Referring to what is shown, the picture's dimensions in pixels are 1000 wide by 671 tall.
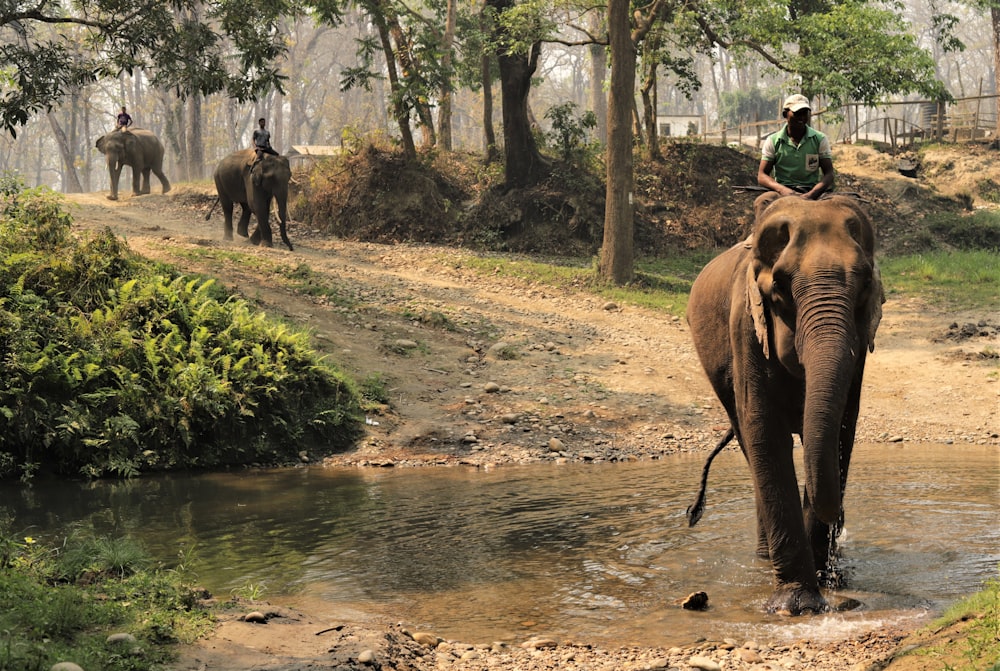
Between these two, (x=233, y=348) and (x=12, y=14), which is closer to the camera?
(x=233, y=348)

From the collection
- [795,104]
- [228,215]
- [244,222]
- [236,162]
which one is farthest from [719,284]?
→ [228,215]

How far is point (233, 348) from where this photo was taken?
44.4 ft

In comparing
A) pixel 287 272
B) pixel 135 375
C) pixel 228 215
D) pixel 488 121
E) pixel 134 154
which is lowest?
pixel 135 375

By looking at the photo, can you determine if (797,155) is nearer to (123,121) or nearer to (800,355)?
(800,355)

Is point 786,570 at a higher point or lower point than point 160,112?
lower

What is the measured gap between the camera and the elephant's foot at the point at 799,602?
679 cm

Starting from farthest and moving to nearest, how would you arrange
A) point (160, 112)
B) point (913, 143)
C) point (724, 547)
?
point (160, 112), point (913, 143), point (724, 547)

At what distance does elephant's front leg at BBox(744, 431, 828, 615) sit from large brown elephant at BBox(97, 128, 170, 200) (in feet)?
88.7

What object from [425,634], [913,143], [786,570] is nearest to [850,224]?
[786,570]

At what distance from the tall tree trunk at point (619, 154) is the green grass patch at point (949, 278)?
4939mm

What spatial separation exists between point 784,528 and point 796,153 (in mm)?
2559

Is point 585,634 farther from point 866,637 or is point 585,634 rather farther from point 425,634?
point 866,637

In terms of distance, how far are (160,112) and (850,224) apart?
79.3 metres

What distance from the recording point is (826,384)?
562 centimetres
